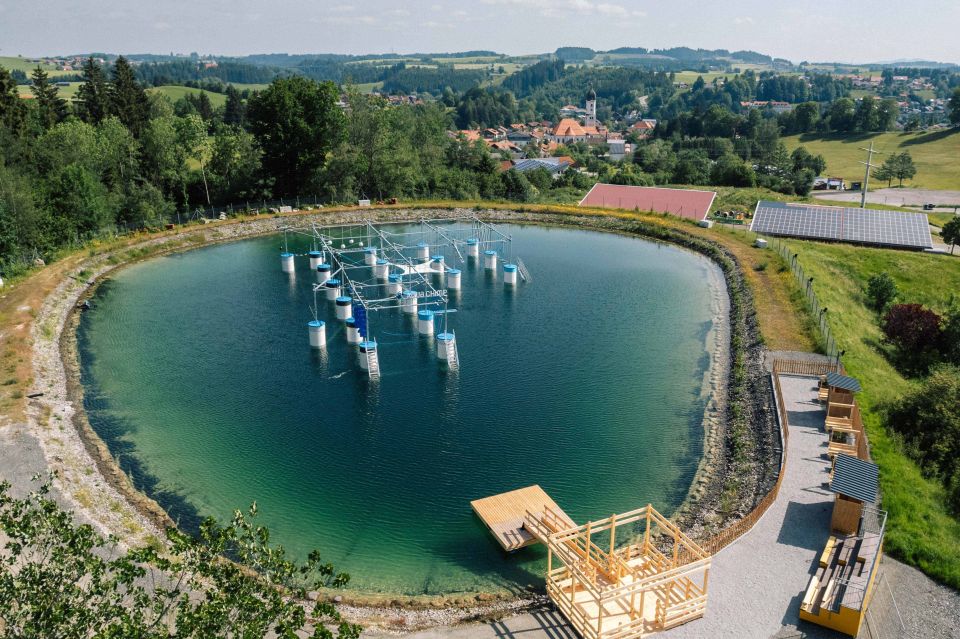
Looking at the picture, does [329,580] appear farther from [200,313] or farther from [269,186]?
[269,186]

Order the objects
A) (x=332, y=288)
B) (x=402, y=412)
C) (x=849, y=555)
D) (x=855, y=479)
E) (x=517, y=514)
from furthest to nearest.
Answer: (x=332, y=288) < (x=402, y=412) < (x=517, y=514) < (x=855, y=479) < (x=849, y=555)

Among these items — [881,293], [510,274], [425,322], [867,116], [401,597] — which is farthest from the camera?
[867,116]

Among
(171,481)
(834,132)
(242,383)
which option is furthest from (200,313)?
(834,132)

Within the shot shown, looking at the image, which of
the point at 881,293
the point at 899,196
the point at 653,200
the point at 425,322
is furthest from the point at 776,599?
the point at 899,196

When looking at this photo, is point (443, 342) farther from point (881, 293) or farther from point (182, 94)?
point (182, 94)

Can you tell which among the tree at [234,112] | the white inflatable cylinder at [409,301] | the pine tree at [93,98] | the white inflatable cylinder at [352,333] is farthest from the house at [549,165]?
the white inflatable cylinder at [352,333]

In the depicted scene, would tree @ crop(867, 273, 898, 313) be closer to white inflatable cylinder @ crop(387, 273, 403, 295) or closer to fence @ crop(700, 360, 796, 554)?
fence @ crop(700, 360, 796, 554)
